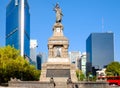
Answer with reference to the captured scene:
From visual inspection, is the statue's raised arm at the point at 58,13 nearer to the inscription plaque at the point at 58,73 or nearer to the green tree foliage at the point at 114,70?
the inscription plaque at the point at 58,73

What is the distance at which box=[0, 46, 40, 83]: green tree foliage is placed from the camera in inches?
3792

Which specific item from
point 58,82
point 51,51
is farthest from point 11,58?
point 58,82

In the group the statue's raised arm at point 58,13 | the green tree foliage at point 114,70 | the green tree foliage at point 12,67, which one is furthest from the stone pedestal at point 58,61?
the green tree foliage at point 114,70

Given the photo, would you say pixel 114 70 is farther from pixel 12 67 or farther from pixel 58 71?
pixel 58 71

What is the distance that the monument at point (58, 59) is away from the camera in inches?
3157

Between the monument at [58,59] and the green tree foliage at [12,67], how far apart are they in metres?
15.5

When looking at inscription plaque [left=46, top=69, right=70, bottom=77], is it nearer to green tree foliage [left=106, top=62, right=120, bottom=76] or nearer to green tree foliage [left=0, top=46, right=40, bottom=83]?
green tree foliage [left=0, top=46, right=40, bottom=83]

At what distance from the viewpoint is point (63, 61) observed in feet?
275

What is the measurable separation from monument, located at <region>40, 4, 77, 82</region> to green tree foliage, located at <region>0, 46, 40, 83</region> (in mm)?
15530

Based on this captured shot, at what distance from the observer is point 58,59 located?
276ft

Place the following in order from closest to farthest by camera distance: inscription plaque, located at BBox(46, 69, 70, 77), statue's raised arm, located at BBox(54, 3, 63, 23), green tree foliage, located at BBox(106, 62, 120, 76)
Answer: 1. inscription plaque, located at BBox(46, 69, 70, 77)
2. statue's raised arm, located at BBox(54, 3, 63, 23)
3. green tree foliage, located at BBox(106, 62, 120, 76)

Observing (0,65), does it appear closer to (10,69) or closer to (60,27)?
(10,69)

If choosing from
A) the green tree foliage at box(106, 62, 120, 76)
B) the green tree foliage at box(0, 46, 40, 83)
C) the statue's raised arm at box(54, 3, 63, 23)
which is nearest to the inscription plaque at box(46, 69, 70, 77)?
the statue's raised arm at box(54, 3, 63, 23)

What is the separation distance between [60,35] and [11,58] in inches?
825
